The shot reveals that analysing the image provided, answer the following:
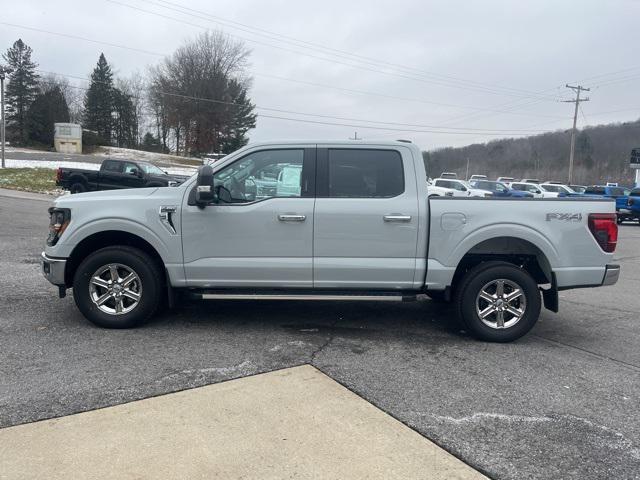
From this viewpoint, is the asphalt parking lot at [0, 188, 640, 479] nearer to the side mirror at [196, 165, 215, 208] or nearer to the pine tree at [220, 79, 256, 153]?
the side mirror at [196, 165, 215, 208]

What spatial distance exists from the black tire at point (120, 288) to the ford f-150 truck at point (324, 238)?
11 millimetres

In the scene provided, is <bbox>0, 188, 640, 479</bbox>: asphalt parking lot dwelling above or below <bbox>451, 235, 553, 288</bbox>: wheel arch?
below

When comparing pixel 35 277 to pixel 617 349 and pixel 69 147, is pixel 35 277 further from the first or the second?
pixel 69 147

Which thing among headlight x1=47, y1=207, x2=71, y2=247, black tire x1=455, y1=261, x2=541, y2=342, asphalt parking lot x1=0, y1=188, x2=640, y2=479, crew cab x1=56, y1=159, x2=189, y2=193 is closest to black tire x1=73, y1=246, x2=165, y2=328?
asphalt parking lot x1=0, y1=188, x2=640, y2=479

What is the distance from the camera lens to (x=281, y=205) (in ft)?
17.1

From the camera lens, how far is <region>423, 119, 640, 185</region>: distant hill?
97.8m

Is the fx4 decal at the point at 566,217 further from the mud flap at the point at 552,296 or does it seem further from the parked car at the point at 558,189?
the parked car at the point at 558,189

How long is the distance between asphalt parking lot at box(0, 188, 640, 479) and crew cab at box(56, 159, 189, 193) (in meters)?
16.9

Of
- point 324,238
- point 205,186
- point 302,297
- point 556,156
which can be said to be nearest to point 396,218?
point 324,238

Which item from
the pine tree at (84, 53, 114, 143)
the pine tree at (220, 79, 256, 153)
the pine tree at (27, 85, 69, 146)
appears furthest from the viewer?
the pine tree at (84, 53, 114, 143)

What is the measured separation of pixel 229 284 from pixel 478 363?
2477 millimetres

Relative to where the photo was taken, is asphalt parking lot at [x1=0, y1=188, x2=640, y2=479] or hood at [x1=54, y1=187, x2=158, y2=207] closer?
asphalt parking lot at [x1=0, y1=188, x2=640, y2=479]

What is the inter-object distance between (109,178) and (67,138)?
4773 centimetres

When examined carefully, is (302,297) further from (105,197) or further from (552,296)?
(552,296)
